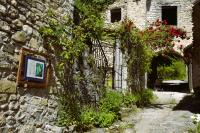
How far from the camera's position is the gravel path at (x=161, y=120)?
7.10 metres

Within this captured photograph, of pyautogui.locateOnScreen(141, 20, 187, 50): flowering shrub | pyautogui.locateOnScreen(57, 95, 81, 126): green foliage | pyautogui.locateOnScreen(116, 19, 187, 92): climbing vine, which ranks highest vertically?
pyautogui.locateOnScreen(141, 20, 187, 50): flowering shrub

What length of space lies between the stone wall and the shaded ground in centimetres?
127

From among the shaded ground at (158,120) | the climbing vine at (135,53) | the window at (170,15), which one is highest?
the window at (170,15)

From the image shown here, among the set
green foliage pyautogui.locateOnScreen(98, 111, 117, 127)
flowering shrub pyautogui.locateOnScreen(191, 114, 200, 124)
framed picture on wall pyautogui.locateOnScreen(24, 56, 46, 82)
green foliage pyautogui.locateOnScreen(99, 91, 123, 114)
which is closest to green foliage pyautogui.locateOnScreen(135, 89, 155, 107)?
green foliage pyautogui.locateOnScreen(99, 91, 123, 114)

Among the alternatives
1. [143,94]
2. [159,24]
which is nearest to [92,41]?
[143,94]

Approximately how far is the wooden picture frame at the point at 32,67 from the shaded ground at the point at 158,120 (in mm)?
1623

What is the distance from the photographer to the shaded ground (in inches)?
279

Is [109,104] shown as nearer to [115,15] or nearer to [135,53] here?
[135,53]

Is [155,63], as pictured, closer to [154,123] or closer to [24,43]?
[154,123]

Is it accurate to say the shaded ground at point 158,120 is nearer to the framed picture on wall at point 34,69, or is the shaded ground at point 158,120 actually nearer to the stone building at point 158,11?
the framed picture on wall at point 34,69

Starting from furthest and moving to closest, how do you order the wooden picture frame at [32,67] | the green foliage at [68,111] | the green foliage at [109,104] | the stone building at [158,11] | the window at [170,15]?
the window at [170,15]
the stone building at [158,11]
the green foliage at [109,104]
the green foliage at [68,111]
the wooden picture frame at [32,67]

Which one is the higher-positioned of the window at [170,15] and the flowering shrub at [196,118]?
the window at [170,15]

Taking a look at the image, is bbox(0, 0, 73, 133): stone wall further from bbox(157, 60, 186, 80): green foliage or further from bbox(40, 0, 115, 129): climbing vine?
bbox(157, 60, 186, 80): green foliage

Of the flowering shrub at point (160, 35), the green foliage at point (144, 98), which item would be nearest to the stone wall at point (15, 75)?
the green foliage at point (144, 98)
